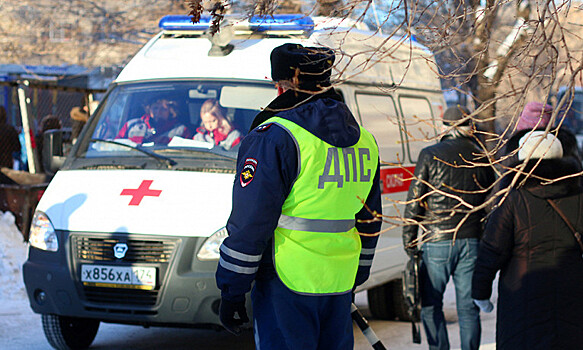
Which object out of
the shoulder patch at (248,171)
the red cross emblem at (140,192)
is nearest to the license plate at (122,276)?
the red cross emblem at (140,192)

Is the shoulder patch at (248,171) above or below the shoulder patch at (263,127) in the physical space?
below

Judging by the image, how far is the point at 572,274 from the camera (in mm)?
4277

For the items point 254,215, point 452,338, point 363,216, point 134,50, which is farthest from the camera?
point 134,50

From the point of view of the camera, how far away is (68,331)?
6484mm

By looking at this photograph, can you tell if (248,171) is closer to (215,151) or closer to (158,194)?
(158,194)

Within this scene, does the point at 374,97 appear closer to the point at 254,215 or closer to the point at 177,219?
the point at 177,219

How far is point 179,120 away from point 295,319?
3249mm

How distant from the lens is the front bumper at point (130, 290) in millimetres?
5609

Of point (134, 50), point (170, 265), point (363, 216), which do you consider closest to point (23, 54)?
point (134, 50)

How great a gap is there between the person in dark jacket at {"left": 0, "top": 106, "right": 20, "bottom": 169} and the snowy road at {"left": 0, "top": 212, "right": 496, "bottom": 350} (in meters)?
4.11

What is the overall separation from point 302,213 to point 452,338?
4.31 m

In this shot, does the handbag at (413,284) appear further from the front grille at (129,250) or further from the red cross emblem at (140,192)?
the red cross emblem at (140,192)

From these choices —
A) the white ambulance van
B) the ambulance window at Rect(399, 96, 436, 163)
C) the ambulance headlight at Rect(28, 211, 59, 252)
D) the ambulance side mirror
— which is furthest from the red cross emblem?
the ambulance window at Rect(399, 96, 436, 163)

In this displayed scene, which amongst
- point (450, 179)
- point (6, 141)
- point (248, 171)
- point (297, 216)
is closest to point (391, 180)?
point (450, 179)
